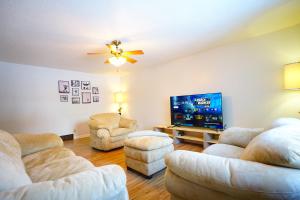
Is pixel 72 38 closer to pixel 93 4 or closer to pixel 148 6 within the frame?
pixel 93 4

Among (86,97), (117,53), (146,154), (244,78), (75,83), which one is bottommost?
(146,154)

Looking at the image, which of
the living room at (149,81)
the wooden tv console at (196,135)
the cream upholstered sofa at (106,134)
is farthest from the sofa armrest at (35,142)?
the wooden tv console at (196,135)

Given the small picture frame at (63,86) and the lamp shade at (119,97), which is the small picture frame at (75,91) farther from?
the lamp shade at (119,97)

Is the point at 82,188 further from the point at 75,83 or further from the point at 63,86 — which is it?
the point at 75,83

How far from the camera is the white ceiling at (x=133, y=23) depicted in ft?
5.83

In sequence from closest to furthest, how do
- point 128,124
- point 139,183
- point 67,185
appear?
point 67,185, point 139,183, point 128,124

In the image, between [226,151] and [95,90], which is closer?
[226,151]

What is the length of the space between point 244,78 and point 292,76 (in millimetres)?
831

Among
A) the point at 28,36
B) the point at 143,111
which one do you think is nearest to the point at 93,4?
the point at 28,36

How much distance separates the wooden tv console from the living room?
6cm

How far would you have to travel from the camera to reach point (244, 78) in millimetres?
3039

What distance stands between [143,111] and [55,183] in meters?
4.44

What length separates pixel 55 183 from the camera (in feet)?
2.44

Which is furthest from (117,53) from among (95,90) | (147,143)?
(95,90)
